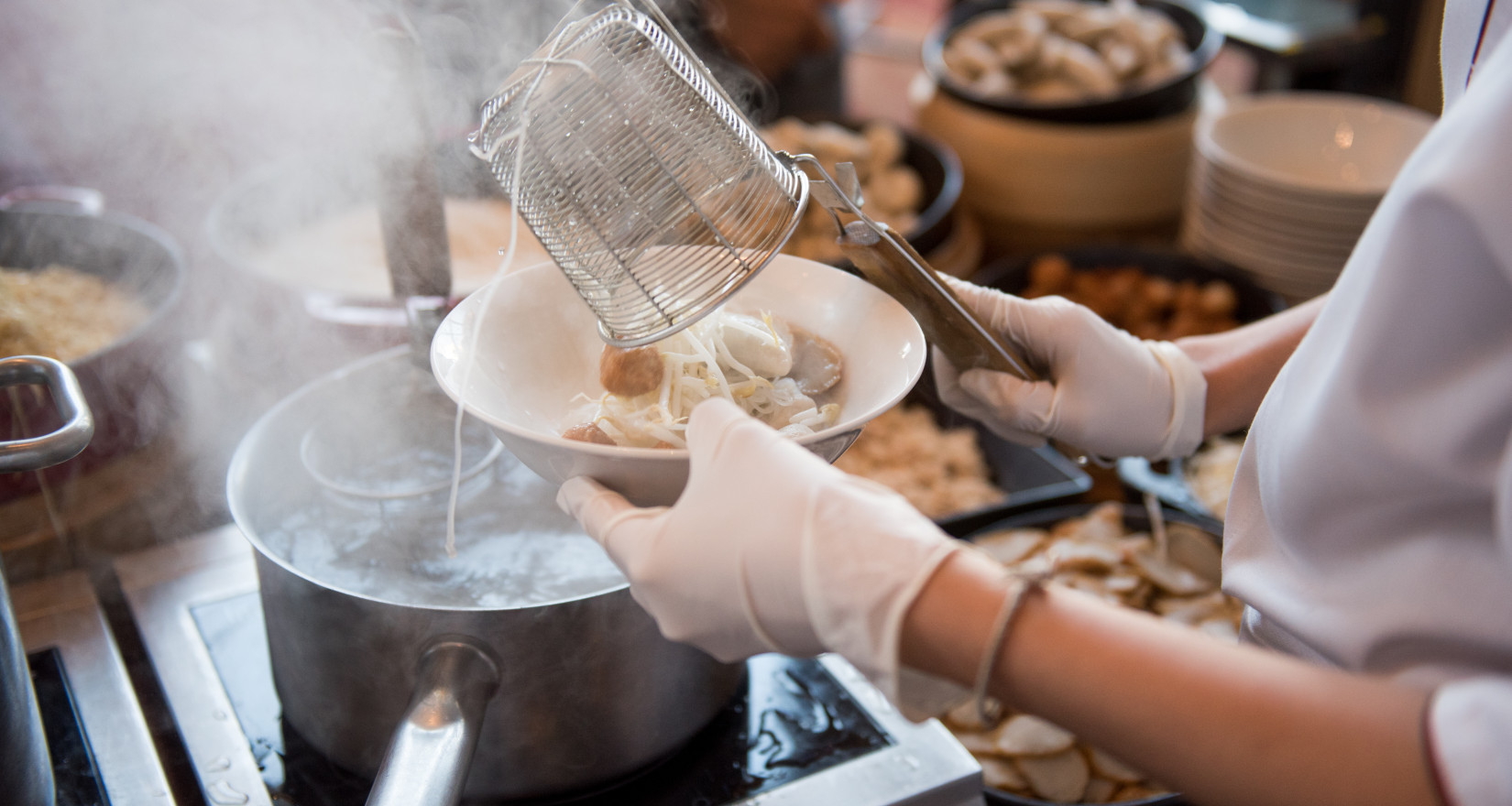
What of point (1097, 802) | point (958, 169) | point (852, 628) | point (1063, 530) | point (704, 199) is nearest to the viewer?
point (852, 628)

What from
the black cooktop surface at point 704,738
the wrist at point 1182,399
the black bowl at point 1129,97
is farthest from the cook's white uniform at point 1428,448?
the black bowl at point 1129,97

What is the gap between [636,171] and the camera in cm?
86

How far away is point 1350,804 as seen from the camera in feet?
2.12

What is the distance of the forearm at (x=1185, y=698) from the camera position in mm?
655

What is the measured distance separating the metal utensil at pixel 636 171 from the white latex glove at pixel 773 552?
130 mm

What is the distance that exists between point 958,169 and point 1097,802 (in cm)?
161

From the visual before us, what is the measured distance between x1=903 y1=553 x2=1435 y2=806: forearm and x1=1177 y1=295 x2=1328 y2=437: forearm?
583 millimetres

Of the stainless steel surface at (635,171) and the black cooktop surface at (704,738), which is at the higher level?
the stainless steel surface at (635,171)

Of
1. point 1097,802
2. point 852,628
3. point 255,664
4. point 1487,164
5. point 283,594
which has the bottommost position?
point 1097,802

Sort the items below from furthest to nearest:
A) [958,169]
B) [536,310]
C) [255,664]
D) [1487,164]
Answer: [958,169], [255,664], [536,310], [1487,164]

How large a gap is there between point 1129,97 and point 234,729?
229 cm

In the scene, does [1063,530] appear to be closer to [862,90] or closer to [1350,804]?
Answer: [1350,804]

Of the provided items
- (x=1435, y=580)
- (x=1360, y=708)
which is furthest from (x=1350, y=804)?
(x=1435, y=580)

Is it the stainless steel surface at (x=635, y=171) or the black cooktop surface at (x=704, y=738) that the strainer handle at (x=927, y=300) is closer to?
the stainless steel surface at (x=635, y=171)
